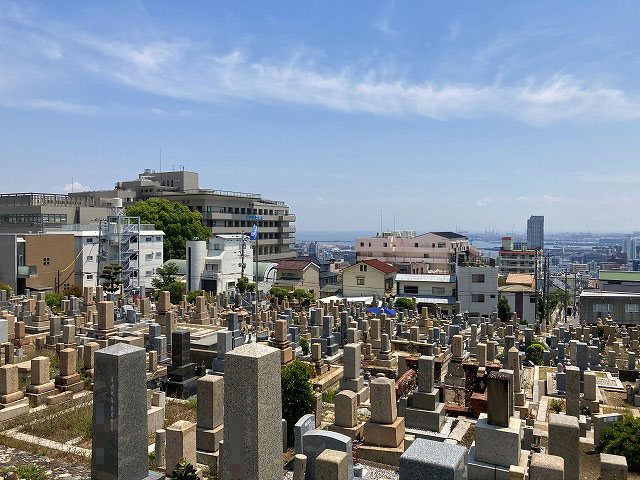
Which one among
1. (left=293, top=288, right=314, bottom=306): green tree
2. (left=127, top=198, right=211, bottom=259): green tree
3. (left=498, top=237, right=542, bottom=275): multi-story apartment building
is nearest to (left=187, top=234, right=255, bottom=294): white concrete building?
(left=127, top=198, right=211, bottom=259): green tree

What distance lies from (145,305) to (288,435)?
684 inches

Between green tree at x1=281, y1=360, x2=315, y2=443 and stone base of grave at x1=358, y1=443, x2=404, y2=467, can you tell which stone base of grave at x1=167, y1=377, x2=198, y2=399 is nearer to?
green tree at x1=281, y1=360, x2=315, y2=443

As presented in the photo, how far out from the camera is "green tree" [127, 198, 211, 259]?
49.4m

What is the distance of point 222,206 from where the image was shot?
224 feet

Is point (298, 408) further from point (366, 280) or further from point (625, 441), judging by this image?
point (366, 280)

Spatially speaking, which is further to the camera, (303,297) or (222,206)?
(222,206)

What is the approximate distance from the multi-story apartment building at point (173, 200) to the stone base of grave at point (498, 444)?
1742 inches

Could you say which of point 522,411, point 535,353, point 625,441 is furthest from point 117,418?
point 535,353

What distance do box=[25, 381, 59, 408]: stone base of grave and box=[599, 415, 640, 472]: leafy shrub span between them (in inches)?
482

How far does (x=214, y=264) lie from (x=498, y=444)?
1527 inches

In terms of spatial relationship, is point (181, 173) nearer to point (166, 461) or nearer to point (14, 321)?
point (14, 321)

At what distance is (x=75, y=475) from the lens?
304 inches

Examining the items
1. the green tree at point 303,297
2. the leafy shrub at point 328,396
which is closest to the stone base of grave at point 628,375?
the leafy shrub at point 328,396

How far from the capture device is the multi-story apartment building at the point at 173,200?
4478 cm
